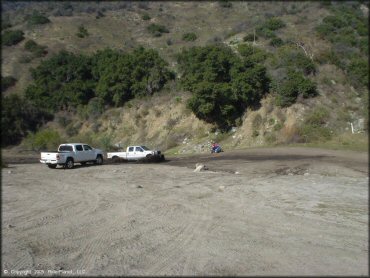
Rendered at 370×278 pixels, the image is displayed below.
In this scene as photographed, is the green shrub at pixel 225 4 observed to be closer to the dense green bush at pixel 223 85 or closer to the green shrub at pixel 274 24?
the green shrub at pixel 274 24

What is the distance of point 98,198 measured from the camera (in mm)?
15930

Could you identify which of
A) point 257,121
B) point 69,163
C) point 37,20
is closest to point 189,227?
point 69,163

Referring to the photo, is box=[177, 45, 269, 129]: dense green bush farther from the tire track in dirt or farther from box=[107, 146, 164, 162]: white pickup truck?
the tire track in dirt

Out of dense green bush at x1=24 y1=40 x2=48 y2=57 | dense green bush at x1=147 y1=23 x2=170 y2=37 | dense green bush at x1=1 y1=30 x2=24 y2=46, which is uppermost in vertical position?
dense green bush at x1=147 y1=23 x2=170 y2=37

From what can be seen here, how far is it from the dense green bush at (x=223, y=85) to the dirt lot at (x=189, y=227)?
24369 mm

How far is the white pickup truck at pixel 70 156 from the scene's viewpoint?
30.9m

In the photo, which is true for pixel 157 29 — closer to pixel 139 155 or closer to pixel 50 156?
pixel 139 155

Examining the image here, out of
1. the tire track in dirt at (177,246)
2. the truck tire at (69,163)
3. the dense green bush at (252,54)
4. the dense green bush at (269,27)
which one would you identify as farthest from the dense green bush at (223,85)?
the tire track in dirt at (177,246)

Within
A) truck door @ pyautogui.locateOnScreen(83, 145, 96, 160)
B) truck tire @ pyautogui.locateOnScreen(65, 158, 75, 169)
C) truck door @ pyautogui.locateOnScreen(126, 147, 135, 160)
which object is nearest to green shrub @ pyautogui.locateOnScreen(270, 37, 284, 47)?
truck door @ pyautogui.locateOnScreen(126, 147, 135, 160)

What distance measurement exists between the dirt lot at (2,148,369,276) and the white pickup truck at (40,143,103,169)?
30.5 feet

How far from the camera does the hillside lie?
131 feet

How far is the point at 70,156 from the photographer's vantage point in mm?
31938

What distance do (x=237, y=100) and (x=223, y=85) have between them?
7.52 feet

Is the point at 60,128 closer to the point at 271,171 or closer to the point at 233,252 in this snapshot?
the point at 271,171
